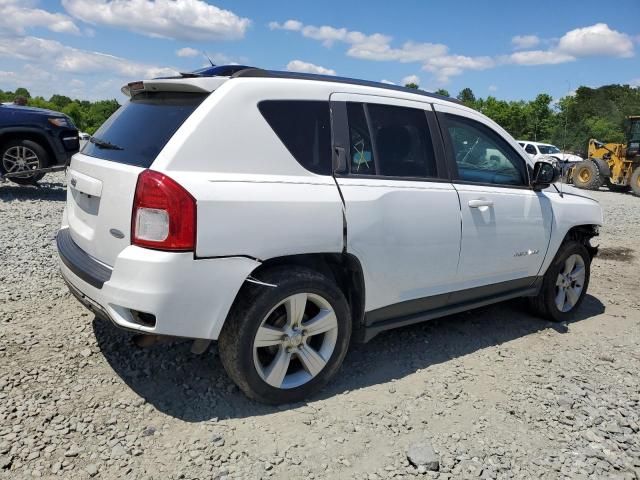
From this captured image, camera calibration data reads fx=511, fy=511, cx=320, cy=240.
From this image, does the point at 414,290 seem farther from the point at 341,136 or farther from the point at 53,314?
the point at 53,314

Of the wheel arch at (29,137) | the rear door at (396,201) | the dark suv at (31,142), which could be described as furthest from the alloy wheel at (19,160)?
the rear door at (396,201)

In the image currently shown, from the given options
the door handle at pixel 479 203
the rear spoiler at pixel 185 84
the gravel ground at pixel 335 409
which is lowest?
the gravel ground at pixel 335 409

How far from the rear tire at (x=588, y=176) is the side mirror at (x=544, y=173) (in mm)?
16811

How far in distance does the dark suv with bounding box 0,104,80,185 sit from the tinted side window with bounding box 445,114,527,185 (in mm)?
7407

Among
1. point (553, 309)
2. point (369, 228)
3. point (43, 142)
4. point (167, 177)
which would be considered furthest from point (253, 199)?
point (43, 142)

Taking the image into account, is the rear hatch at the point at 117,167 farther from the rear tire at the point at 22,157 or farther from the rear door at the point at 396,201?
the rear tire at the point at 22,157

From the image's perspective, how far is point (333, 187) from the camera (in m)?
3.03

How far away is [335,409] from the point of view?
121 inches

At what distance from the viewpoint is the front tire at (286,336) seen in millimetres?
2803

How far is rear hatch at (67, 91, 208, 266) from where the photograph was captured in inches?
106

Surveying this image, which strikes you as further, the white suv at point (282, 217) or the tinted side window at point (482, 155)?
the tinted side window at point (482, 155)

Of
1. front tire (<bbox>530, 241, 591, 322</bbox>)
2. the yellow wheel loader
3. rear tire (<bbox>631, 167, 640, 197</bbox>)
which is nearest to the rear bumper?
front tire (<bbox>530, 241, 591, 322</bbox>)

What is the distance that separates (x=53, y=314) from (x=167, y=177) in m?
2.19

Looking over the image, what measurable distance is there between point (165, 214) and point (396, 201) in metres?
1.46
